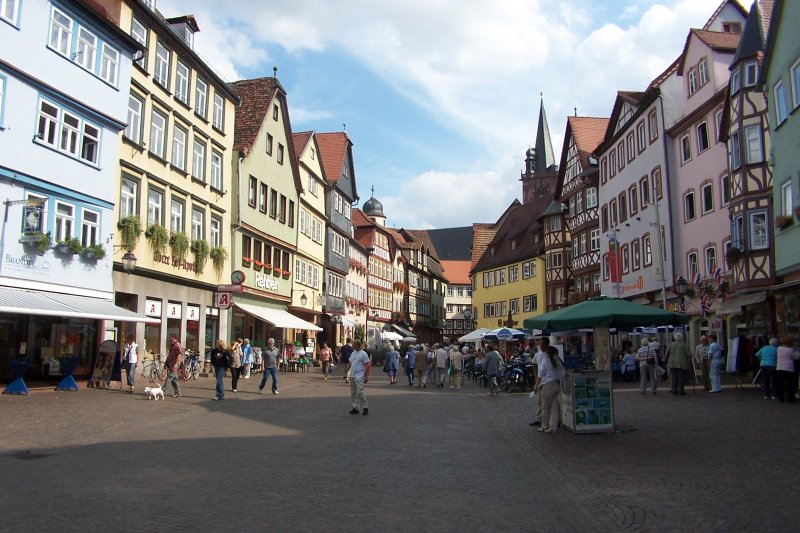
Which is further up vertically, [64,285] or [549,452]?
[64,285]

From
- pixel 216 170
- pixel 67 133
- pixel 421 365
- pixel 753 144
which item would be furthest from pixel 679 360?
pixel 216 170

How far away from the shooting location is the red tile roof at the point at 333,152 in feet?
164

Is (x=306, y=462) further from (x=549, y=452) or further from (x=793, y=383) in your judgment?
(x=793, y=383)

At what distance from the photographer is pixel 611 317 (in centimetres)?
1281

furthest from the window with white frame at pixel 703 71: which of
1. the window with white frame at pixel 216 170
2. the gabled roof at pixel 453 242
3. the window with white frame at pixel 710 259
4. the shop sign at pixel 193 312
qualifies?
the gabled roof at pixel 453 242

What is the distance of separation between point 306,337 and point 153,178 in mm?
20115

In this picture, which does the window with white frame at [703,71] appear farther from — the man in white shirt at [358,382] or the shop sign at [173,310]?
the shop sign at [173,310]

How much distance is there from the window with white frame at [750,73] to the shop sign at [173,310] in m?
22.2

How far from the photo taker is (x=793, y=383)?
17.5 meters

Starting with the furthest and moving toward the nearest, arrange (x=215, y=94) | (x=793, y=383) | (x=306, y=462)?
1. (x=215, y=94)
2. (x=793, y=383)
3. (x=306, y=462)

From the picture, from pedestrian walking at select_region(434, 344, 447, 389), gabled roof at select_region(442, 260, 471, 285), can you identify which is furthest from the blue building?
gabled roof at select_region(442, 260, 471, 285)

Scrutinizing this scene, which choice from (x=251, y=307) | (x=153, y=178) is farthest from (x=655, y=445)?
(x=251, y=307)

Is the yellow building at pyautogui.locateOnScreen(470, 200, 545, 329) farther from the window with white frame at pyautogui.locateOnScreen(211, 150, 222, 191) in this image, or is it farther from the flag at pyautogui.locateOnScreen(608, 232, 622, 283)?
the window with white frame at pyautogui.locateOnScreen(211, 150, 222, 191)

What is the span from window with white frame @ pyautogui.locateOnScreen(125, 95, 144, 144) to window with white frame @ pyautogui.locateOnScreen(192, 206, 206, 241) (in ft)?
15.5
